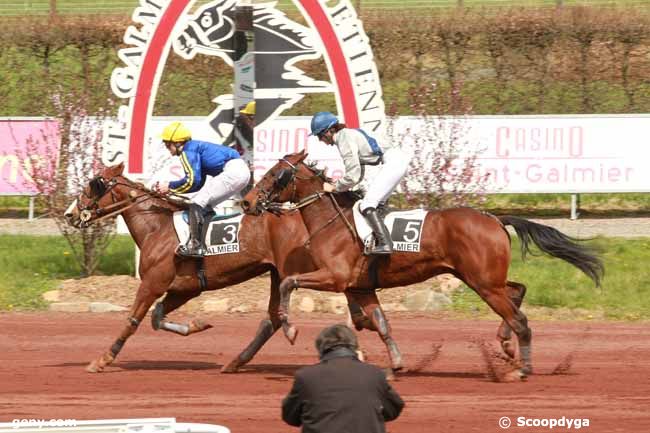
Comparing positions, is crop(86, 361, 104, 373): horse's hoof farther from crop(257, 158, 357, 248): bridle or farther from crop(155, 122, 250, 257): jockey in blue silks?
crop(257, 158, 357, 248): bridle

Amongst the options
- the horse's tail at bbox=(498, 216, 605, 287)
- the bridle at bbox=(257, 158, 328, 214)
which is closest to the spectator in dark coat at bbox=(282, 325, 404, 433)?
the bridle at bbox=(257, 158, 328, 214)

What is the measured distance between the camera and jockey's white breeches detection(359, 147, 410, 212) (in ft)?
36.7

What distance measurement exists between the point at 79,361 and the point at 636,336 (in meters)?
6.46

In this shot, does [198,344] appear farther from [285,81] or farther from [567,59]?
[567,59]

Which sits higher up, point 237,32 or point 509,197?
point 237,32

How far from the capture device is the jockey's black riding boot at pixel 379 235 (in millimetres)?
10969

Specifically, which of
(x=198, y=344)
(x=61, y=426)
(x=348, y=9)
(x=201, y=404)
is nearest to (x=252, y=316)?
(x=198, y=344)

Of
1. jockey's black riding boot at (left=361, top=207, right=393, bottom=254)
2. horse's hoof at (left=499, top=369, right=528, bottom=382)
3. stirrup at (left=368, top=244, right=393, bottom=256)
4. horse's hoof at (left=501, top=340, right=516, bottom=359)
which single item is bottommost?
horse's hoof at (left=499, top=369, right=528, bottom=382)

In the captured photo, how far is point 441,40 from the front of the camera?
23188 millimetres

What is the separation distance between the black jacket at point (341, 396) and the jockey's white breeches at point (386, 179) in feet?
17.4

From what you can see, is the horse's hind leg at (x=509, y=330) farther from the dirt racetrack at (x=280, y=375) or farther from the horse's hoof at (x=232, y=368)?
the horse's hoof at (x=232, y=368)

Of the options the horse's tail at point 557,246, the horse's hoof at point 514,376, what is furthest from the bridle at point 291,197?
the horse's hoof at point 514,376

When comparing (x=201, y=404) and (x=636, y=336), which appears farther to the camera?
(x=636, y=336)

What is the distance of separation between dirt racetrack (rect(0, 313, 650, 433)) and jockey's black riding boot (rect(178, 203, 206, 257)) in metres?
1.20
